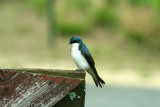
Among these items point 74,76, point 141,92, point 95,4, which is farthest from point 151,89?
Result: point 74,76

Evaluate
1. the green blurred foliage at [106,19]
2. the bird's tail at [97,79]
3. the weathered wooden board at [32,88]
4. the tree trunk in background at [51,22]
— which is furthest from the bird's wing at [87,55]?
the green blurred foliage at [106,19]

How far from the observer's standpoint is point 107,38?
14648 mm

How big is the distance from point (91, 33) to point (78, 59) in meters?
11.7

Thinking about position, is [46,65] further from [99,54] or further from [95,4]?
[95,4]

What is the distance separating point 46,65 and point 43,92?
10519 mm

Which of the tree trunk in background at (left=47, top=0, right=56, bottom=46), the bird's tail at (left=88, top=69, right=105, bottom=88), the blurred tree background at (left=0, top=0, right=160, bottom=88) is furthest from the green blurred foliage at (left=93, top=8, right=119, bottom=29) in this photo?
the bird's tail at (left=88, top=69, right=105, bottom=88)

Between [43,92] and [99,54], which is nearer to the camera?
[43,92]

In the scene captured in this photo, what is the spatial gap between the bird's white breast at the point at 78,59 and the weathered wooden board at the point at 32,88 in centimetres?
194

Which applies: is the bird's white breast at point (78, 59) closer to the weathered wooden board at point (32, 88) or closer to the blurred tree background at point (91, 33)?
the weathered wooden board at point (32, 88)

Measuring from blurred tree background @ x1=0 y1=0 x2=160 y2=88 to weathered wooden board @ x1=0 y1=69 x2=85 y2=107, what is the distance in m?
9.60

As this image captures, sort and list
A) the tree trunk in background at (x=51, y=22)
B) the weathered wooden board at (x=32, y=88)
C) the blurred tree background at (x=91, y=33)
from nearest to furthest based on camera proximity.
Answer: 1. the weathered wooden board at (x=32, y=88)
2. the blurred tree background at (x=91, y=33)
3. the tree trunk in background at (x=51, y=22)

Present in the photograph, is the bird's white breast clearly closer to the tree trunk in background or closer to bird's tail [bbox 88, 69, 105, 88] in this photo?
bird's tail [bbox 88, 69, 105, 88]

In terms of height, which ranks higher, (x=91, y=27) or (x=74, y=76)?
(x=74, y=76)

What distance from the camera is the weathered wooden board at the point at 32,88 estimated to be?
4.25ft
